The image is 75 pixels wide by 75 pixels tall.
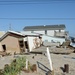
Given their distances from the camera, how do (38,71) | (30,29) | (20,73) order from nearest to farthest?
(20,73)
(38,71)
(30,29)

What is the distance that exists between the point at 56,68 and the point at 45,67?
0.91m

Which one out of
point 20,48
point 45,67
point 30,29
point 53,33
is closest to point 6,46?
point 20,48

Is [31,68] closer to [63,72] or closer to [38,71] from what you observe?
[38,71]

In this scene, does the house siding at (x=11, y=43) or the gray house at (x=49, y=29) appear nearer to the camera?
the house siding at (x=11, y=43)

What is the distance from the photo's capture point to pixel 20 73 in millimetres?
14539

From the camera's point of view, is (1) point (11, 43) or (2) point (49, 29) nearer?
(1) point (11, 43)

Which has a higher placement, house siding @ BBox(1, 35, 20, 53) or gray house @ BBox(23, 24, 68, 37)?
gray house @ BBox(23, 24, 68, 37)

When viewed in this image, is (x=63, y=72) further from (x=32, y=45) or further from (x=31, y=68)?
(x=32, y=45)

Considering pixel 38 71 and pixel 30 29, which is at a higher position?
pixel 30 29

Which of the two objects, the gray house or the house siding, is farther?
the gray house

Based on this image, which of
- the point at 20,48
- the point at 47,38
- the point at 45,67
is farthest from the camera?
the point at 47,38

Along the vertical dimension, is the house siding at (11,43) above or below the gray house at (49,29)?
below

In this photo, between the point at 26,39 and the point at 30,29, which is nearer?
the point at 26,39

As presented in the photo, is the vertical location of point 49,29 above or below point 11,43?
above
